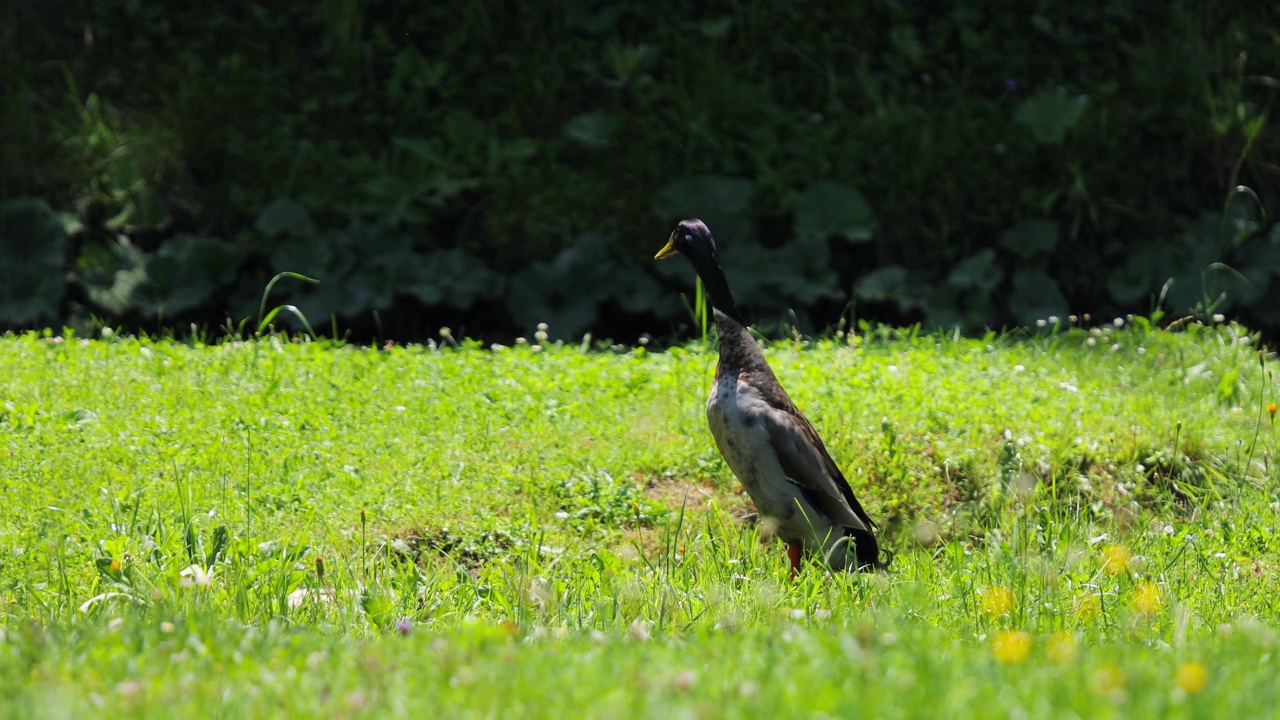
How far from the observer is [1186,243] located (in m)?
8.34

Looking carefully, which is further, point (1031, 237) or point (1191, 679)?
point (1031, 237)

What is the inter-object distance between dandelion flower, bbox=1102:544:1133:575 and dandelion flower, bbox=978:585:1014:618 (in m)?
0.41

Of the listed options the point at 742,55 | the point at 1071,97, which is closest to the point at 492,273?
the point at 742,55

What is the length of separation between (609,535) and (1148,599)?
183 centimetres

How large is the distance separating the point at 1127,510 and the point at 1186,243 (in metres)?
3.77

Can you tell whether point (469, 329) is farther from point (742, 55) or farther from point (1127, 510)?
point (1127, 510)

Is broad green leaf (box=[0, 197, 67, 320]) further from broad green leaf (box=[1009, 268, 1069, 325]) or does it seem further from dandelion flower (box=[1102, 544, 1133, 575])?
dandelion flower (box=[1102, 544, 1133, 575])

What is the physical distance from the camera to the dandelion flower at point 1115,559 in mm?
4109

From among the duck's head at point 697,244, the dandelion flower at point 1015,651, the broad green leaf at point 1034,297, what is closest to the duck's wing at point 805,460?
the duck's head at point 697,244

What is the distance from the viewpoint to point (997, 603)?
3902mm

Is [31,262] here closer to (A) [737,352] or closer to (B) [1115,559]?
(A) [737,352]

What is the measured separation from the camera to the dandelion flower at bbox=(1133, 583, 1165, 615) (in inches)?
151

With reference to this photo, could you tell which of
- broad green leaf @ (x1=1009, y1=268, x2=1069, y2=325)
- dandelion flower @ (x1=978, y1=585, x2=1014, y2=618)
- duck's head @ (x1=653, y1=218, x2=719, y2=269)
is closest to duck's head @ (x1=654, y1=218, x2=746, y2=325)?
duck's head @ (x1=653, y1=218, x2=719, y2=269)

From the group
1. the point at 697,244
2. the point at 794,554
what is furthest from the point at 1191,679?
the point at 697,244
